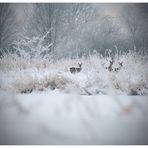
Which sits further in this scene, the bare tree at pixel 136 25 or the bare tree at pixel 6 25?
the bare tree at pixel 136 25

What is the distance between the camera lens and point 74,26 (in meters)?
7.20

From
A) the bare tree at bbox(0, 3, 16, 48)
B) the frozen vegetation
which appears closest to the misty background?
the bare tree at bbox(0, 3, 16, 48)

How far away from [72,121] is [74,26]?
619cm

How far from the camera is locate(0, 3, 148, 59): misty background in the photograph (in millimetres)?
6246

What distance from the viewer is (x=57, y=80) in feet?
8.54

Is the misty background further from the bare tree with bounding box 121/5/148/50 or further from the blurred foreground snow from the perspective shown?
the blurred foreground snow

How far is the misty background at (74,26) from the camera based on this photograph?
625cm

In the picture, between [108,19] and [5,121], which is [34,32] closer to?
[108,19]

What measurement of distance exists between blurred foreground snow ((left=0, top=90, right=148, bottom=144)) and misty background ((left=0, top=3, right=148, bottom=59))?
4.31 m

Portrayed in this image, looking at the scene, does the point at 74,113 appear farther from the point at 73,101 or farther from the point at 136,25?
the point at 136,25

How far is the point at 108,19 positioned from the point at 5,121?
604 centimetres

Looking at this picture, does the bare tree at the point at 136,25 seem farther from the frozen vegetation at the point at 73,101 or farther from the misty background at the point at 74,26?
the frozen vegetation at the point at 73,101

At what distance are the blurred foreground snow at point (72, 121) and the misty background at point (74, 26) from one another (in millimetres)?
4307

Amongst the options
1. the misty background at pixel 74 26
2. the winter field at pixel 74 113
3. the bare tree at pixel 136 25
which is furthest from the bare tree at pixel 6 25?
the winter field at pixel 74 113
